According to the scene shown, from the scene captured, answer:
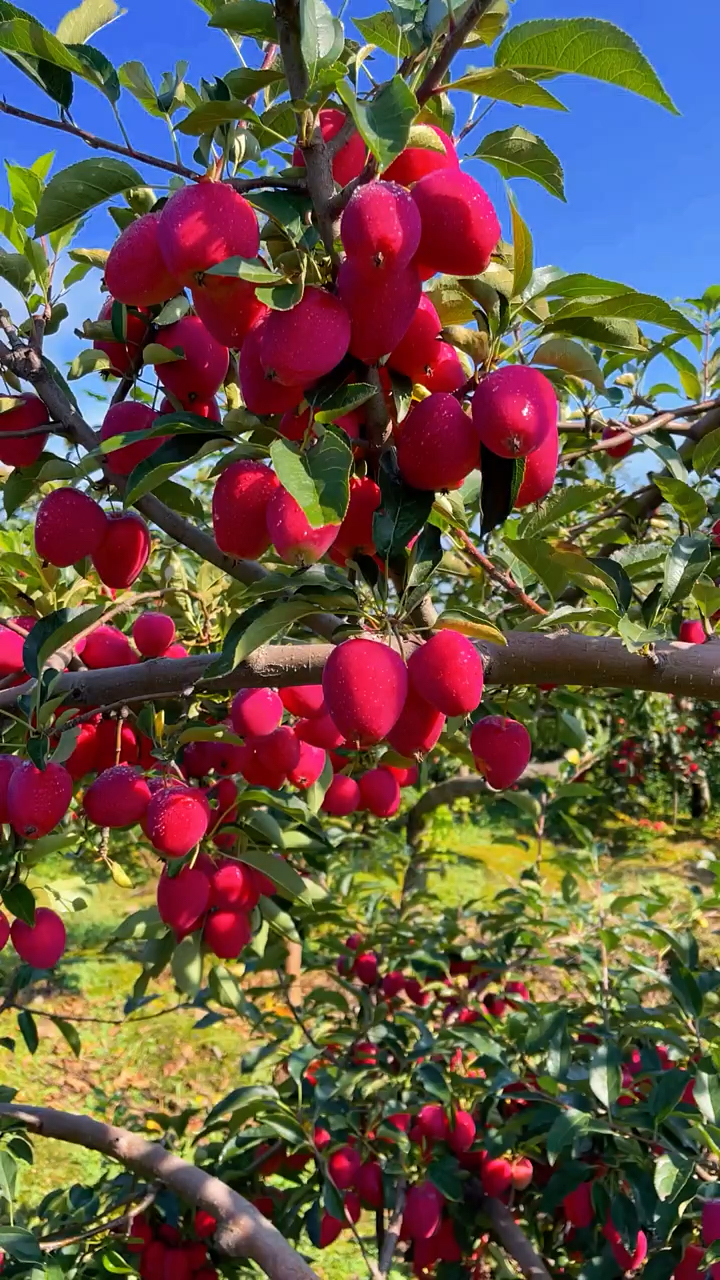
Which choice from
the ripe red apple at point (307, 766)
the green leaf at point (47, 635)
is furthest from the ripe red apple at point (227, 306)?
the ripe red apple at point (307, 766)

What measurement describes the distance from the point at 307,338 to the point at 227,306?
10 cm

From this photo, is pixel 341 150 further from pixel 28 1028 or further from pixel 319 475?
pixel 28 1028

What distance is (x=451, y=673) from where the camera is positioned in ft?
2.50

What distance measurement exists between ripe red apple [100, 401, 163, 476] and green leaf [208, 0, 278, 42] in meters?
0.33

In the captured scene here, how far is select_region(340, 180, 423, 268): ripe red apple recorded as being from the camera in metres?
0.56

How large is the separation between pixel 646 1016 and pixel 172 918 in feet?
3.00

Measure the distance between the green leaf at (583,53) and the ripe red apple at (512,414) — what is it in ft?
0.65

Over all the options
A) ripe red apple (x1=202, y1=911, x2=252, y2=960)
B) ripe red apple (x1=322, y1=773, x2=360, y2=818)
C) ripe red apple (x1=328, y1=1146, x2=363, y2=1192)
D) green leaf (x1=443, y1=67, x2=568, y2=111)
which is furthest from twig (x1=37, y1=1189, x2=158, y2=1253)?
green leaf (x1=443, y1=67, x2=568, y2=111)

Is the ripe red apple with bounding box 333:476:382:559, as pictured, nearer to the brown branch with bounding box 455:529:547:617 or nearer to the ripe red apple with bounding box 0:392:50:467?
the brown branch with bounding box 455:529:547:617

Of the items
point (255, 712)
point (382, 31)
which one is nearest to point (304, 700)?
point (255, 712)

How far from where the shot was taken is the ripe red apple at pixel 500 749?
1.06m

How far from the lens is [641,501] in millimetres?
2055

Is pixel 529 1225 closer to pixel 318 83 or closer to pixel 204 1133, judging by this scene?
pixel 204 1133

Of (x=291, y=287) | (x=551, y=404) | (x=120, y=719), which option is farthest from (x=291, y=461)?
(x=120, y=719)
